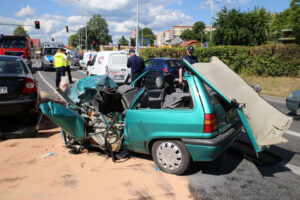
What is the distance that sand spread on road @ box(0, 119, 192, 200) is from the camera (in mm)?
3305

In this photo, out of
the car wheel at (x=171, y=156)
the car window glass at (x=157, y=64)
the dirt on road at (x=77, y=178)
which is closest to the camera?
the dirt on road at (x=77, y=178)

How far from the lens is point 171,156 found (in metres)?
3.82

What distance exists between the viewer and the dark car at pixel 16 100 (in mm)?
5270

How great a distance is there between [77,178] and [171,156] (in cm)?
140

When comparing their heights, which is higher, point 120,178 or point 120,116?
point 120,116

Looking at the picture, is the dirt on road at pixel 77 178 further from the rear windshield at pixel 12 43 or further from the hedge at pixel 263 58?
the rear windshield at pixel 12 43

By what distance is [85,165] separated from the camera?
13.7 feet

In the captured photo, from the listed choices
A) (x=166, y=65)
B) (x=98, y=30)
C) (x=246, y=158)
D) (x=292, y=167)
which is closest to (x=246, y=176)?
(x=246, y=158)

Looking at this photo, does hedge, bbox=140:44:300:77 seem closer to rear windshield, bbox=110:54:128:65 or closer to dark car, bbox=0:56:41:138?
rear windshield, bbox=110:54:128:65

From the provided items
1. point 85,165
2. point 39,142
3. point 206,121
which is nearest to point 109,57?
point 39,142

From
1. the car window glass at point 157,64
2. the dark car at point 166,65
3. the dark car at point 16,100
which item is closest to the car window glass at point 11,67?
→ the dark car at point 16,100

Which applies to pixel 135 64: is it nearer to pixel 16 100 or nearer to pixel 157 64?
pixel 16 100

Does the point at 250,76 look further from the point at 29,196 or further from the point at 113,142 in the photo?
the point at 29,196

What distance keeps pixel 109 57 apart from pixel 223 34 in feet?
42.5
